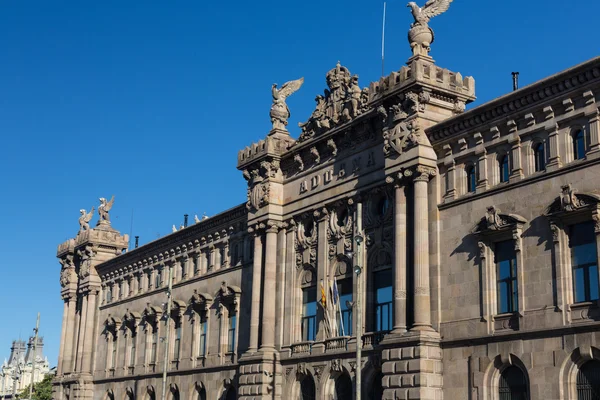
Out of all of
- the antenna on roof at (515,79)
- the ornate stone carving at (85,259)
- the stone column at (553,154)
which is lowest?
the stone column at (553,154)

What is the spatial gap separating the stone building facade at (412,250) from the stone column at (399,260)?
63mm

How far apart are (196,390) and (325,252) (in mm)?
17710

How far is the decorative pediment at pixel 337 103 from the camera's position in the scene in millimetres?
46625

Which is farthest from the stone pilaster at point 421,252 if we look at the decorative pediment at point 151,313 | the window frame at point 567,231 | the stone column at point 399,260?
the decorative pediment at point 151,313

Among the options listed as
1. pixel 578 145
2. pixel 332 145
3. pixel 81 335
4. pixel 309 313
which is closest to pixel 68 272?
pixel 81 335

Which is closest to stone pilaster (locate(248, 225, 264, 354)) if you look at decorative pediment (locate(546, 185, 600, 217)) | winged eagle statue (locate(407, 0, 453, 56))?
Answer: winged eagle statue (locate(407, 0, 453, 56))

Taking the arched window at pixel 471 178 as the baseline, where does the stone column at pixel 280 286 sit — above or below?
below

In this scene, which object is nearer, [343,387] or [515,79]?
[515,79]

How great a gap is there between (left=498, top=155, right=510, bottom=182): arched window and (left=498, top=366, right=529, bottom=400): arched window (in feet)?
25.6

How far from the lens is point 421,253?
132ft

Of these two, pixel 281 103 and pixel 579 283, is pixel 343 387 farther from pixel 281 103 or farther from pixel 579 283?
pixel 281 103

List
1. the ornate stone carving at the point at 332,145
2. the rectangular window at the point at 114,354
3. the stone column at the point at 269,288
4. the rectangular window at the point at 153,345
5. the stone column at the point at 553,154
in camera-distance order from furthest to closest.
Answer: the rectangular window at the point at 114,354 → the rectangular window at the point at 153,345 → the stone column at the point at 269,288 → the ornate stone carving at the point at 332,145 → the stone column at the point at 553,154

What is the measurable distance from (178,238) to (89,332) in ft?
54.1

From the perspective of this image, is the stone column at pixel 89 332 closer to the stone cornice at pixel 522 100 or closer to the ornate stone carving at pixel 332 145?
the ornate stone carving at pixel 332 145
